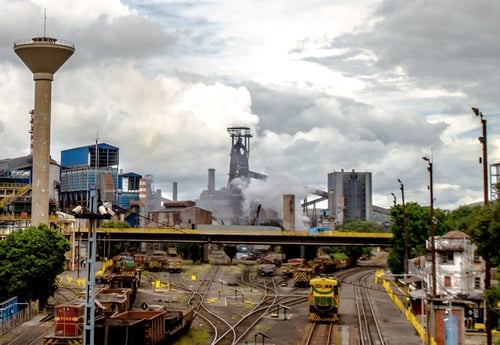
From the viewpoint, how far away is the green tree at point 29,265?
55.8 meters

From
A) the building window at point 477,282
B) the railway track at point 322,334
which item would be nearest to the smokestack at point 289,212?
the building window at point 477,282

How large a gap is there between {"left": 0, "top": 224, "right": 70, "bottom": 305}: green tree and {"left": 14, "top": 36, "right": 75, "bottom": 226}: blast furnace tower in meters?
25.9

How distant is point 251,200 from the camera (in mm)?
186250

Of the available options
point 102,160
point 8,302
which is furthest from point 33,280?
point 102,160

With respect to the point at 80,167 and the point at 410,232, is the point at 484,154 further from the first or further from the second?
the point at 80,167

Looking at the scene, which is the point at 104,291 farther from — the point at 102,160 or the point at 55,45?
the point at 102,160

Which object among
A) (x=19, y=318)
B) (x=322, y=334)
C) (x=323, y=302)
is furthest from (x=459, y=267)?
(x=19, y=318)

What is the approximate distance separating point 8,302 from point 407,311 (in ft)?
99.3

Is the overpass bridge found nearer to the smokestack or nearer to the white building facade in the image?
the white building facade

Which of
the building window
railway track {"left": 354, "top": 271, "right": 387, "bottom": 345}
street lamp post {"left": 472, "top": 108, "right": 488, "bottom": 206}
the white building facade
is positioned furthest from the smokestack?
street lamp post {"left": 472, "top": 108, "right": 488, "bottom": 206}

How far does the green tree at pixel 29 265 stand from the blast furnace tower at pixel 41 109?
85.1ft

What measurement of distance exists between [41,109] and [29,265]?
33540 millimetres

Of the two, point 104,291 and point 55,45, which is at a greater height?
point 55,45

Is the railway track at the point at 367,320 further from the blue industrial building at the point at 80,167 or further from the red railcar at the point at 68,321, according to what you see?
the blue industrial building at the point at 80,167
